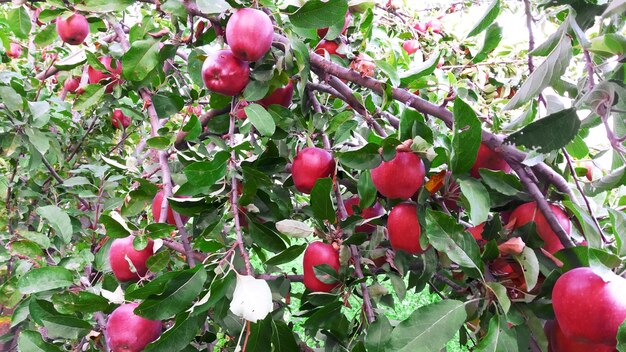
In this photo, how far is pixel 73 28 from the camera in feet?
3.83

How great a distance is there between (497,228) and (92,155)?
5.97ft

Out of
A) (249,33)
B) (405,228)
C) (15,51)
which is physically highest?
(249,33)

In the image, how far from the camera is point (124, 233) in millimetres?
729

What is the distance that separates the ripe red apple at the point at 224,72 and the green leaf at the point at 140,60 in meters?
0.13

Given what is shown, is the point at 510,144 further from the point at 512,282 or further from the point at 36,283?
the point at 36,283

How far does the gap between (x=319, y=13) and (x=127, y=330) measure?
584 mm

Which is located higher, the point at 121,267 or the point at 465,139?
the point at 465,139

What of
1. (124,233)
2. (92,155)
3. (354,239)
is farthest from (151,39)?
(92,155)

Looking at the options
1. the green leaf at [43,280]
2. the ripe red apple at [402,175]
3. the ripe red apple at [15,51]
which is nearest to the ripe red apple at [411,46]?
the ripe red apple at [402,175]

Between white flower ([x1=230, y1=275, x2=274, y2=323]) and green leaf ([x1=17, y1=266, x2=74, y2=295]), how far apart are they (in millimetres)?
353

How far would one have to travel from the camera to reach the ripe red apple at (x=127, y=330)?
70 cm

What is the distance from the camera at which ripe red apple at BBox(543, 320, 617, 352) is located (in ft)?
1.82

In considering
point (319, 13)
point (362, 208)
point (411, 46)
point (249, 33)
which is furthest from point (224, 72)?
point (411, 46)

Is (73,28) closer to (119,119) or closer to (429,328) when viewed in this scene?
(119,119)
